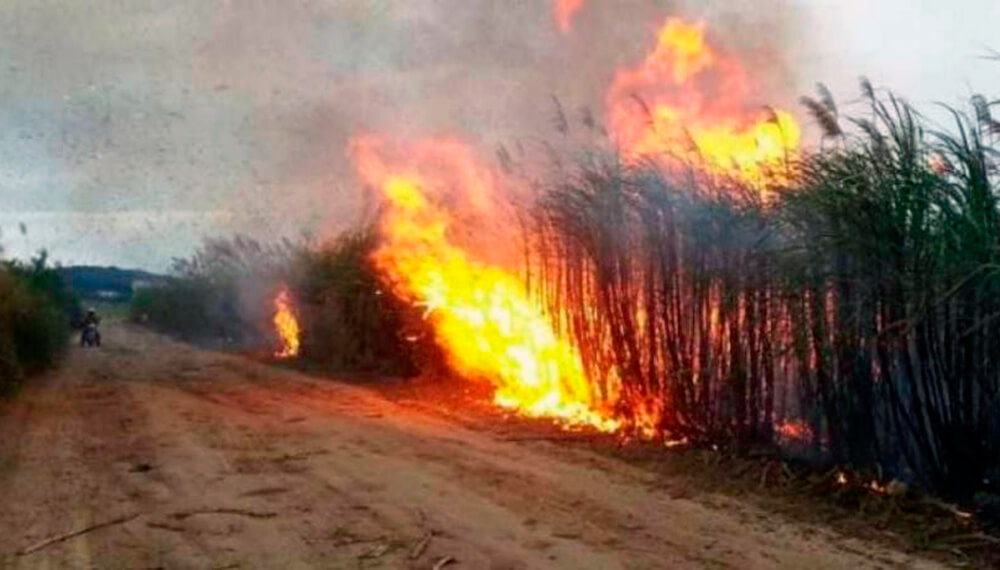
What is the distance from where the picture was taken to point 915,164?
9664 mm

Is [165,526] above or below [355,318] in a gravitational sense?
below

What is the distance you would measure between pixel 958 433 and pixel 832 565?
2.06 meters

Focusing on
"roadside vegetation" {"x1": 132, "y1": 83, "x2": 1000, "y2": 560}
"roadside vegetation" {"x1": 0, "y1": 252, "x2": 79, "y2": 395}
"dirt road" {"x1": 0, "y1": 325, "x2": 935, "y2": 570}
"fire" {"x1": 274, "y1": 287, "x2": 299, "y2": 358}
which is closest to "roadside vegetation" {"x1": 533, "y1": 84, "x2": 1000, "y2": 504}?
"roadside vegetation" {"x1": 132, "y1": 83, "x2": 1000, "y2": 560}

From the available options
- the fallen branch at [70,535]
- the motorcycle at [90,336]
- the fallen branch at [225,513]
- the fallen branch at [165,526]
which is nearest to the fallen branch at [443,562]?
the fallen branch at [225,513]

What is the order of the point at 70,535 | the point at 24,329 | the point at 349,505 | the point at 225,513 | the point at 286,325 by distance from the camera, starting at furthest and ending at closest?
→ the point at 286,325, the point at 24,329, the point at 349,505, the point at 225,513, the point at 70,535

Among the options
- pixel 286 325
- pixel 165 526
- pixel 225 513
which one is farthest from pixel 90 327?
pixel 165 526

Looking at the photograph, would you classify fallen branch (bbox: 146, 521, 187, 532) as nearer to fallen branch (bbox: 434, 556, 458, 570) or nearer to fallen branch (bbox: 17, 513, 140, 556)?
fallen branch (bbox: 17, 513, 140, 556)

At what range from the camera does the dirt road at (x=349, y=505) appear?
8.63 m

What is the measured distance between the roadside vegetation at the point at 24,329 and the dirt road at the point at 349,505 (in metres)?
6.77

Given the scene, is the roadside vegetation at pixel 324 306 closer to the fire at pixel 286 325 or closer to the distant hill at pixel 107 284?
the fire at pixel 286 325

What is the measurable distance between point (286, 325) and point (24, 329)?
9.14 metres

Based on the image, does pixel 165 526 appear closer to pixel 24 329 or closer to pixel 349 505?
pixel 349 505

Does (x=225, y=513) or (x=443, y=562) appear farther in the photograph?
(x=225, y=513)

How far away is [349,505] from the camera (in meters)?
10.4
